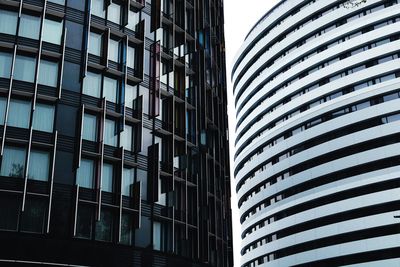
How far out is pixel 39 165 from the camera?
29.7 meters

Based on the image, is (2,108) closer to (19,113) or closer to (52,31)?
(19,113)

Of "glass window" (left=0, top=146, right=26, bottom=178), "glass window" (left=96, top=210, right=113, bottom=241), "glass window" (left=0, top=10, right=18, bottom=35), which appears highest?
"glass window" (left=0, top=10, right=18, bottom=35)

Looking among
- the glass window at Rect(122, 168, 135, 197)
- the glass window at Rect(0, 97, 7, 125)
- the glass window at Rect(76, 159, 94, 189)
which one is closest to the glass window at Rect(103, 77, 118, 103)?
the glass window at Rect(76, 159, 94, 189)

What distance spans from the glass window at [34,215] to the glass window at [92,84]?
7.59 m

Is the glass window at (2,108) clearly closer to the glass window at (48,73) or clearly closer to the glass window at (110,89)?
the glass window at (48,73)

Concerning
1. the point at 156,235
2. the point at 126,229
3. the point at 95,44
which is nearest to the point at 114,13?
the point at 95,44

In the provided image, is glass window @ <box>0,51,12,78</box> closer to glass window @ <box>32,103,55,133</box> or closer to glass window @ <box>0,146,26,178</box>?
glass window @ <box>32,103,55,133</box>

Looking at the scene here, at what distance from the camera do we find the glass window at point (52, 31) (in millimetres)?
32312

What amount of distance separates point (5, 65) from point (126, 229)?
12.1 meters

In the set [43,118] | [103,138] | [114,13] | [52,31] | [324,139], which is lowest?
[103,138]

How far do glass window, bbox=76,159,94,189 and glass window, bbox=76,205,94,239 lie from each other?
1382 millimetres

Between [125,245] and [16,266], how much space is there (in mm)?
6731

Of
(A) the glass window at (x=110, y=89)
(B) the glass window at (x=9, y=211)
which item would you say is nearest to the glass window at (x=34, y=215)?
(B) the glass window at (x=9, y=211)

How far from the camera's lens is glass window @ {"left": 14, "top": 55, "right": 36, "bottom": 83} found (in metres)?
30.8
